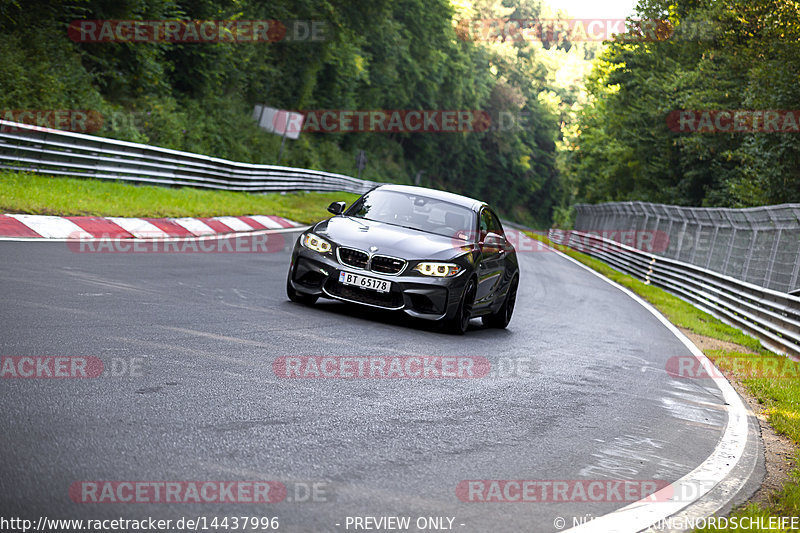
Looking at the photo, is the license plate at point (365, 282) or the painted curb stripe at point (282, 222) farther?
the painted curb stripe at point (282, 222)

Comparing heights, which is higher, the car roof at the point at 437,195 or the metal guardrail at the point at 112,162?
the car roof at the point at 437,195

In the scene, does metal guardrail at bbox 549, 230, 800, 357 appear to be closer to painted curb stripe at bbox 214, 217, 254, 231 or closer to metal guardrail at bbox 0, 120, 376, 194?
painted curb stripe at bbox 214, 217, 254, 231

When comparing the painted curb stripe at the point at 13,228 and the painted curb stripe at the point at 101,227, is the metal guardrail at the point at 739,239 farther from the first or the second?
the painted curb stripe at the point at 13,228

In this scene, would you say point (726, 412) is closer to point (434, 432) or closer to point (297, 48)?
point (434, 432)

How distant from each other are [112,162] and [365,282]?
42.0 ft

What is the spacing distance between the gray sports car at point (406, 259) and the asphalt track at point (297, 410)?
33cm

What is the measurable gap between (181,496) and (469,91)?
79464mm

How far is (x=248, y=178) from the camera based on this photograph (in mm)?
31422

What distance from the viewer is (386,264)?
31.7 feet

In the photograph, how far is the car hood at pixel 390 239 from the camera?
9750 millimetres
